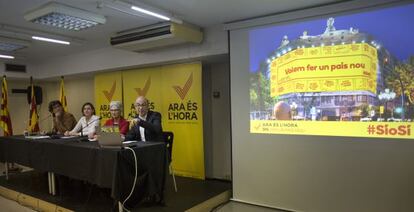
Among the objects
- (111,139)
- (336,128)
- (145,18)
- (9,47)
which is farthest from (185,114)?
(9,47)

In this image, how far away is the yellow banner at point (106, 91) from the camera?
5547 mm

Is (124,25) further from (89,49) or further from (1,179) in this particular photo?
(1,179)

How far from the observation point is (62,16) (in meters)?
3.27

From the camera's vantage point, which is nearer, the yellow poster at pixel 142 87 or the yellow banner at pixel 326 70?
the yellow banner at pixel 326 70

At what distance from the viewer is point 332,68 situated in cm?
310

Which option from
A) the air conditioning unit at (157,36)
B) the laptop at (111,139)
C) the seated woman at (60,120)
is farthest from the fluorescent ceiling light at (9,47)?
the laptop at (111,139)

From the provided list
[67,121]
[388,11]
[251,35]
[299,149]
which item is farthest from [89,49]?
[388,11]

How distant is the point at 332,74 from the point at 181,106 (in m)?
2.39

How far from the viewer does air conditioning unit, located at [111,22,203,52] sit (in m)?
3.74

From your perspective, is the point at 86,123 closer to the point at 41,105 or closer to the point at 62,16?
the point at 62,16

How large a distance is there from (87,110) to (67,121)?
0.66m

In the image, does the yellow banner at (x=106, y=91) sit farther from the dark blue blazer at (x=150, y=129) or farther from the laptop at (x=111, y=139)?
the laptop at (x=111, y=139)

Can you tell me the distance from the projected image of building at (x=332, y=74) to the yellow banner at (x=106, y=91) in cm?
322

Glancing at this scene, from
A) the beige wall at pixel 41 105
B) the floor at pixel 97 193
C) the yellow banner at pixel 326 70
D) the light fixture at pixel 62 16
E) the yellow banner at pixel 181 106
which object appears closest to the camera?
the yellow banner at pixel 326 70
